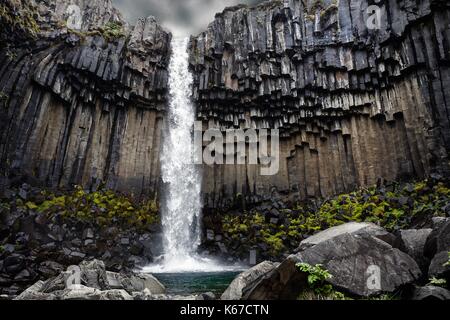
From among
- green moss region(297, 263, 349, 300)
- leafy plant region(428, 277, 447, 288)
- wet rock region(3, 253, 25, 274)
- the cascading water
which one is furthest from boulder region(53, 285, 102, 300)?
the cascading water

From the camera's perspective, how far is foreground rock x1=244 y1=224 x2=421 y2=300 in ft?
23.7

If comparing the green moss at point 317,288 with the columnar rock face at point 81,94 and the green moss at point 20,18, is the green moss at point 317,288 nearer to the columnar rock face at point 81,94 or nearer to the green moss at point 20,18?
the columnar rock face at point 81,94

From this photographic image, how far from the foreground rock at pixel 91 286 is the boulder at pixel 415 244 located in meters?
7.56

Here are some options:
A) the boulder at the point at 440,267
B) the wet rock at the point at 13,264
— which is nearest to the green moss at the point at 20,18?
the wet rock at the point at 13,264

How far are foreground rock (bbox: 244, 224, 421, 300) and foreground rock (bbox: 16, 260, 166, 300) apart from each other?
3.92 meters

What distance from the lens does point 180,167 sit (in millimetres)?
32719

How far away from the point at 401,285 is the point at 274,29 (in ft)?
98.2

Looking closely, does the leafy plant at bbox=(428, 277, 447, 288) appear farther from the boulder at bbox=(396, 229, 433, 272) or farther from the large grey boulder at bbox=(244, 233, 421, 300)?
the boulder at bbox=(396, 229, 433, 272)

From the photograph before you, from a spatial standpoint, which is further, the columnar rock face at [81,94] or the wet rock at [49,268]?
the columnar rock face at [81,94]

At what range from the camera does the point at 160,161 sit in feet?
107

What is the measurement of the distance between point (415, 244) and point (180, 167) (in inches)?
1000

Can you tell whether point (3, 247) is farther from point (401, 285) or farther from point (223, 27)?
point (223, 27)

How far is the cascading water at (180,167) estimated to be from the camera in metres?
29.8

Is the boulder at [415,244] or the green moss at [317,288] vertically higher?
the boulder at [415,244]
